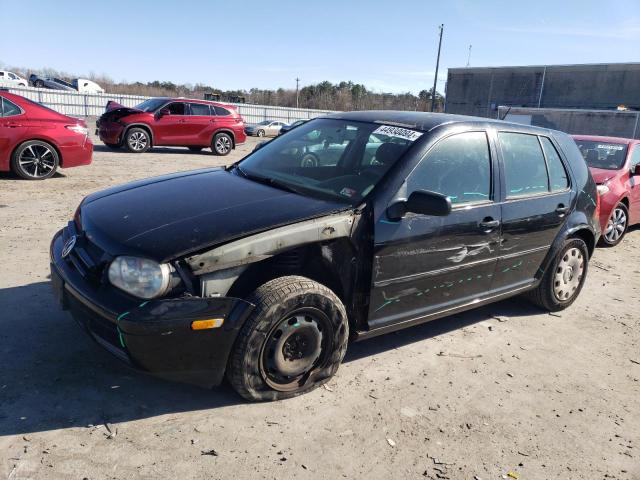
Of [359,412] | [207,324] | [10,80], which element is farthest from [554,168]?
[10,80]

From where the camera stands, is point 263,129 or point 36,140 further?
point 263,129

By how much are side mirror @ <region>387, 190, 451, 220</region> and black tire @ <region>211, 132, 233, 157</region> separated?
13507 mm

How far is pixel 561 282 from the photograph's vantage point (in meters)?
4.85

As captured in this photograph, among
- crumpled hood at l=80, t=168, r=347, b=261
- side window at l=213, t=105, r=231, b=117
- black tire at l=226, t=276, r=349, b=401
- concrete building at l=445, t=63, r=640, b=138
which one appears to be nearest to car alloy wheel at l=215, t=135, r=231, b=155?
side window at l=213, t=105, r=231, b=117

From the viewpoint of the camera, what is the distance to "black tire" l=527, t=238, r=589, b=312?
469 cm

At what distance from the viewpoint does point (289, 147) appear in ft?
13.8

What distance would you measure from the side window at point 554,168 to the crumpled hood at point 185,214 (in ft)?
7.59

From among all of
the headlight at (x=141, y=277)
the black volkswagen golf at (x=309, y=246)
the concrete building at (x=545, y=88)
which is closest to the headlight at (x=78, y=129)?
the black volkswagen golf at (x=309, y=246)

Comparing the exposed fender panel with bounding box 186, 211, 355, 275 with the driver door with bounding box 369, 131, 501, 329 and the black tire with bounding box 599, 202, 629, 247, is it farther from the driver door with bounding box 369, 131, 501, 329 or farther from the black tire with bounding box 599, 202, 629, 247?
the black tire with bounding box 599, 202, 629, 247

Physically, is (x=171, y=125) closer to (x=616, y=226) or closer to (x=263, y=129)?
(x=616, y=226)

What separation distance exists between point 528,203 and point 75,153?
792 centimetres

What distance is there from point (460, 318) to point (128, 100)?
33.5 m

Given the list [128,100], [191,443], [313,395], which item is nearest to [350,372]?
[313,395]

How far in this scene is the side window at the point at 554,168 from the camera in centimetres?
450
